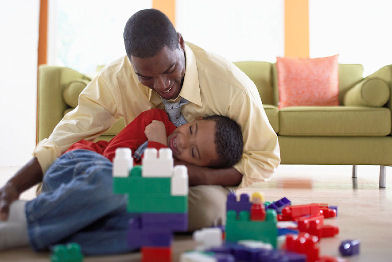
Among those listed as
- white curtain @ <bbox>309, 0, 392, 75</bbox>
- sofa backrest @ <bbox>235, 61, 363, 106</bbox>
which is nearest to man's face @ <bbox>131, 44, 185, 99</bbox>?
sofa backrest @ <bbox>235, 61, 363, 106</bbox>

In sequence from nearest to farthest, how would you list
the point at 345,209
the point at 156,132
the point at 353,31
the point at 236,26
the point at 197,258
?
the point at 197,258 < the point at 156,132 < the point at 345,209 < the point at 353,31 < the point at 236,26

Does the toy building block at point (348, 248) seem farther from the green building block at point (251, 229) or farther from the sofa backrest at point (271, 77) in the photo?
the sofa backrest at point (271, 77)

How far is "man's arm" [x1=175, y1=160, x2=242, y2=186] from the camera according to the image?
1.62m

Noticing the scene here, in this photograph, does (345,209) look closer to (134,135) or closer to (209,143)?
(209,143)

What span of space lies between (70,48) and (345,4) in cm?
313

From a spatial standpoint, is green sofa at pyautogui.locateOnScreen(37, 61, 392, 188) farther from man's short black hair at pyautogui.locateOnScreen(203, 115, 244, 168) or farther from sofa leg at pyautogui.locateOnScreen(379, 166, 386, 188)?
man's short black hair at pyautogui.locateOnScreen(203, 115, 244, 168)

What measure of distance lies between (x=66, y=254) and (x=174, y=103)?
34.2 inches

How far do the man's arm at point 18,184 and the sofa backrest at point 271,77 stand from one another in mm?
2490

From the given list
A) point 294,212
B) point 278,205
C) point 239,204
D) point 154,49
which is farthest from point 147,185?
point 278,205

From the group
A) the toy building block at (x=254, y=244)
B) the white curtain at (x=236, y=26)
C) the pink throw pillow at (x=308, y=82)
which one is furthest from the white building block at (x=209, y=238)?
the white curtain at (x=236, y=26)

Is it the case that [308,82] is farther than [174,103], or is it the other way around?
[308,82]

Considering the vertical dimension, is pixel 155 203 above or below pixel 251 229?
above

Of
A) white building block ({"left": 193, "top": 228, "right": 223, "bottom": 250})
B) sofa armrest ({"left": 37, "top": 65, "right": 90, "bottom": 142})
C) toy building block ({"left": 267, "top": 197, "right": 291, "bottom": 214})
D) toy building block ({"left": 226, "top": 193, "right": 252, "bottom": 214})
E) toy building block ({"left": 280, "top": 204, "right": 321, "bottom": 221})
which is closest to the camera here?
white building block ({"left": 193, "top": 228, "right": 223, "bottom": 250})

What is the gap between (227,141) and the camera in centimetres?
160
